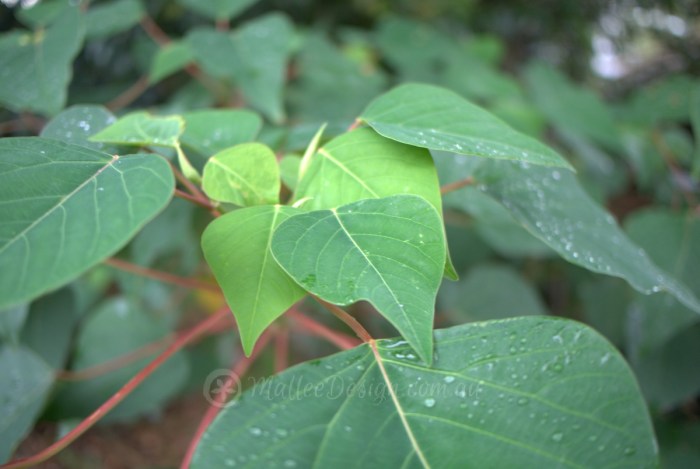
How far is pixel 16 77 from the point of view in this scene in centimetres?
89

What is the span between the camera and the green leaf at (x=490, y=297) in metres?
1.21

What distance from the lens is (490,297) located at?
123 centimetres

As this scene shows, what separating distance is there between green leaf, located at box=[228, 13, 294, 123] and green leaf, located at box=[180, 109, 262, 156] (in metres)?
0.34

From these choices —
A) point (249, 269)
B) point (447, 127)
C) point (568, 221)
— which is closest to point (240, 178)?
point (249, 269)

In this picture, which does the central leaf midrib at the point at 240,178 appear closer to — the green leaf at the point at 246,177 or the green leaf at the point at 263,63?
the green leaf at the point at 246,177

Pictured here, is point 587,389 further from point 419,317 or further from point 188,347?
point 188,347

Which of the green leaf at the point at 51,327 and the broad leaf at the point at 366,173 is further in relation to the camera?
the green leaf at the point at 51,327

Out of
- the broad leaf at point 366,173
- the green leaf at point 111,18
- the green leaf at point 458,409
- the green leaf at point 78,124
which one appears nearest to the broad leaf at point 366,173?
the broad leaf at point 366,173

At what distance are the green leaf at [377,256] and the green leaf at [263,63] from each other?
2.12 feet

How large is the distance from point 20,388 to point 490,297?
922 mm

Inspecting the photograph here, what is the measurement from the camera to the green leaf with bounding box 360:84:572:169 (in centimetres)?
50

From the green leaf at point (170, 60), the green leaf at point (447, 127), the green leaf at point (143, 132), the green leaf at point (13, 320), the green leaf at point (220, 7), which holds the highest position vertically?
the green leaf at point (447, 127)

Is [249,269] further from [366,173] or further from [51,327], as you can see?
[51,327]

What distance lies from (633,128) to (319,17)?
3.49 feet
